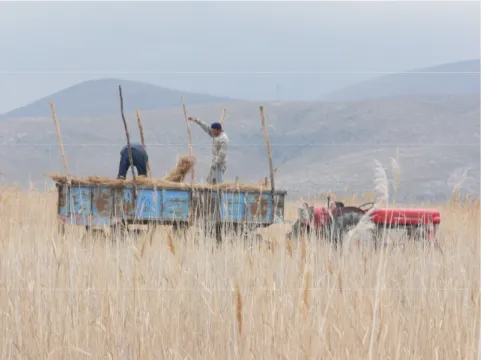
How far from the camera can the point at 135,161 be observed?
10219 millimetres

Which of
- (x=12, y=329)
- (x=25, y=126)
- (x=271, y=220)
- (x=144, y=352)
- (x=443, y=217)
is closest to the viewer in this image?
(x=144, y=352)

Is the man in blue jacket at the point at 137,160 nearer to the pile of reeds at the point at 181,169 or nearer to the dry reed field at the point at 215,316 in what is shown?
the pile of reeds at the point at 181,169

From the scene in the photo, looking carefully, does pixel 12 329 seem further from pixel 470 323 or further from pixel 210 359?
pixel 470 323

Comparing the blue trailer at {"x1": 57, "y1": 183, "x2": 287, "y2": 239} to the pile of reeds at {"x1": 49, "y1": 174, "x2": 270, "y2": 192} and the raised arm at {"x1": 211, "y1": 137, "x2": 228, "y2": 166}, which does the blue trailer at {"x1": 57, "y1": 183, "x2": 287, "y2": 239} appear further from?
the raised arm at {"x1": 211, "y1": 137, "x2": 228, "y2": 166}

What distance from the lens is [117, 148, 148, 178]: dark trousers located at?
10.0 meters

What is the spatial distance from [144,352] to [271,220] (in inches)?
241

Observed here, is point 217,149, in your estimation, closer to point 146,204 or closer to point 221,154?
point 221,154

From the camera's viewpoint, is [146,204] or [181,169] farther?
[181,169]

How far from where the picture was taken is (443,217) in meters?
10.9

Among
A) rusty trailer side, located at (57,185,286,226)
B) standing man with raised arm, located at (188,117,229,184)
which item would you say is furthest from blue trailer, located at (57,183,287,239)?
standing man with raised arm, located at (188,117,229,184)

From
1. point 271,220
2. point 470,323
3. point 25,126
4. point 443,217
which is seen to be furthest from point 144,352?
point 25,126

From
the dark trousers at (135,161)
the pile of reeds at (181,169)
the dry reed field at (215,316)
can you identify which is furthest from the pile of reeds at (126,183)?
the dry reed field at (215,316)

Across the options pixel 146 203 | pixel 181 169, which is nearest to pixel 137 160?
pixel 181 169

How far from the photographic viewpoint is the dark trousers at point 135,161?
10.0m
